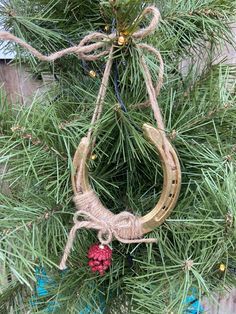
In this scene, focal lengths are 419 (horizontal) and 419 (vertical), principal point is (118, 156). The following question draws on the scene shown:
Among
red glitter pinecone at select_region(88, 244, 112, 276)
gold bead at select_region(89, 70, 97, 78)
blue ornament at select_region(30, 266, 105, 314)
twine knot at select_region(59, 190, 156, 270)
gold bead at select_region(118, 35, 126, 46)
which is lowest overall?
blue ornament at select_region(30, 266, 105, 314)

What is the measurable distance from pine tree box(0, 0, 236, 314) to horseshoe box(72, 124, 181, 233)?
2 cm

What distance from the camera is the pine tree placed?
0.43 m

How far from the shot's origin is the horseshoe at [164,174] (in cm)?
42

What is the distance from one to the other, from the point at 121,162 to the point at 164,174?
0.11m

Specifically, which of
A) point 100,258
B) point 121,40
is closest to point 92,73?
point 121,40

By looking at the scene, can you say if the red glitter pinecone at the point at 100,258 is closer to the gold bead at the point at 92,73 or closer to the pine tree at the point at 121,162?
the pine tree at the point at 121,162

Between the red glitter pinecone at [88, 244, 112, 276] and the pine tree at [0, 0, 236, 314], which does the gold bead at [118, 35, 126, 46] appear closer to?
the pine tree at [0, 0, 236, 314]

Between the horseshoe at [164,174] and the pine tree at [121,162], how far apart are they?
0.07 ft

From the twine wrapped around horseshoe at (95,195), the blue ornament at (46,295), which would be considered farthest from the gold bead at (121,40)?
the blue ornament at (46,295)

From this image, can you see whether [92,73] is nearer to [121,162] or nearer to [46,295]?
[121,162]

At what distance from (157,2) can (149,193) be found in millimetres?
256

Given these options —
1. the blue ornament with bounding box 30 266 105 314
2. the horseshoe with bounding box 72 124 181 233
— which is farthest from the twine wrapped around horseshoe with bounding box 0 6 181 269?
the blue ornament with bounding box 30 266 105 314

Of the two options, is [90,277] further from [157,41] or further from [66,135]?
[157,41]

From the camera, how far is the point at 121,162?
1.77ft
